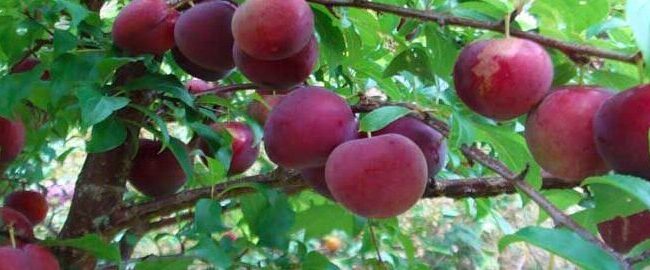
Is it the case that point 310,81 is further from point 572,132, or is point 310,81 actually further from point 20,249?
point 572,132

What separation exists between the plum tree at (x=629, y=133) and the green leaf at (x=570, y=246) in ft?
0.25

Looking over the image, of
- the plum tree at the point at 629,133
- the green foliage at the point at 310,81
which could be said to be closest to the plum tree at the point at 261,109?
the green foliage at the point at 310,81

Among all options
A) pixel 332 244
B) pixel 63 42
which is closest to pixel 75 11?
pixel 63 42

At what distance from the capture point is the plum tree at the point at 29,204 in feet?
3.67

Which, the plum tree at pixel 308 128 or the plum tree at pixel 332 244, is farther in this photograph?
the plum tree at pixel 332 244

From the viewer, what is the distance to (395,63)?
0.84m

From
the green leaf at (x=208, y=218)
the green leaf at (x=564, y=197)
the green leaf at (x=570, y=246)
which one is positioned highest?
the green leaf at (x=570, y=246)

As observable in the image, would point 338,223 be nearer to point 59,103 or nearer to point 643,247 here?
point 59,103

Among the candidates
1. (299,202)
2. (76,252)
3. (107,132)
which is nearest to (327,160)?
(107,132)

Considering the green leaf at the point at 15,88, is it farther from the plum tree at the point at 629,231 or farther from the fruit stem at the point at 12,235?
the plum tree at the point at 629,231

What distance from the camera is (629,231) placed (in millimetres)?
571

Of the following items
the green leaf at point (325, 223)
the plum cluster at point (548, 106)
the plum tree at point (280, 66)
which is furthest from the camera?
the green leaf at point (325, 223)

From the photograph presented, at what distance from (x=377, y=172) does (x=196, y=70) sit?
327 mm

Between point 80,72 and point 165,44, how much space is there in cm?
10
